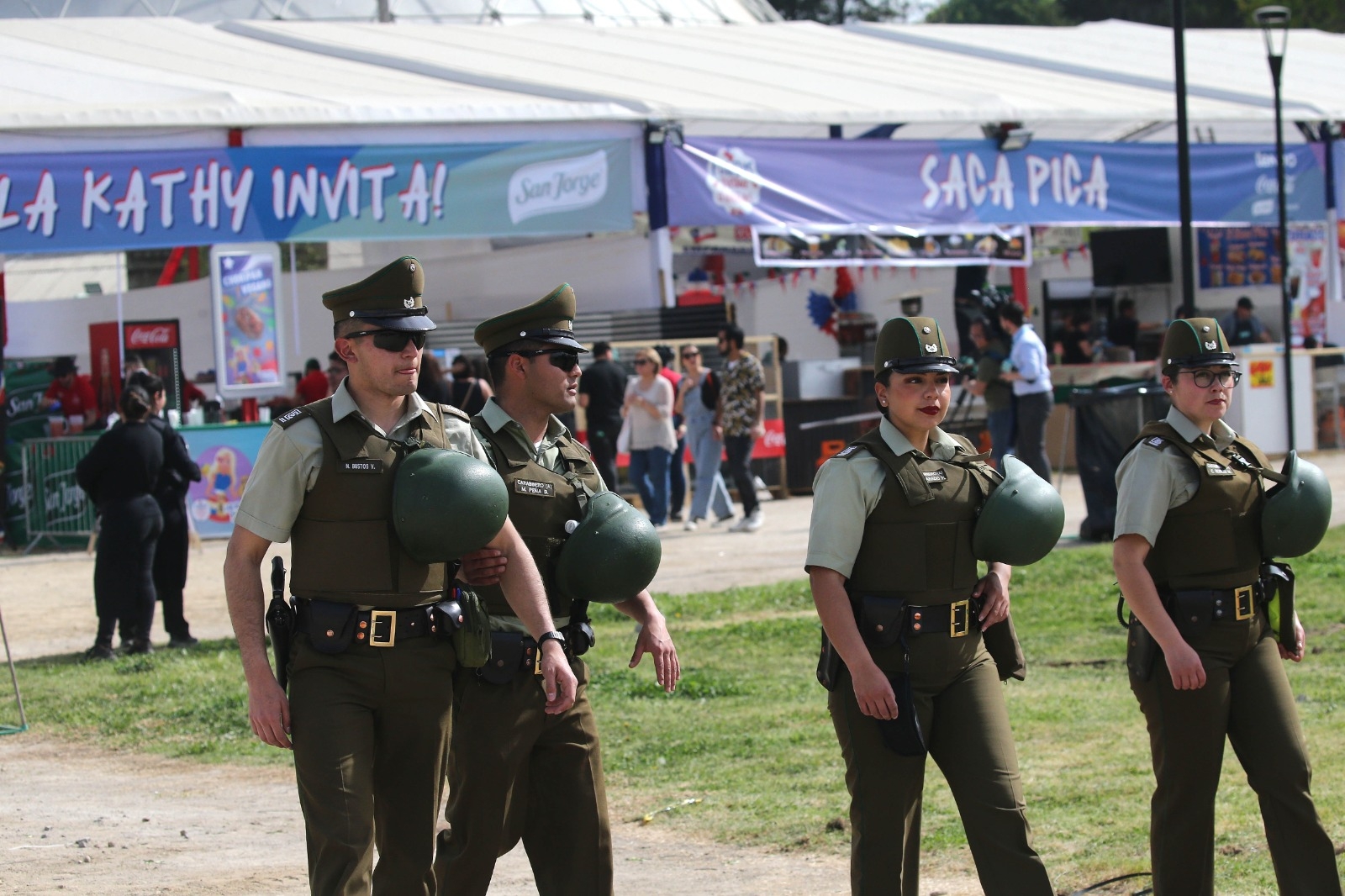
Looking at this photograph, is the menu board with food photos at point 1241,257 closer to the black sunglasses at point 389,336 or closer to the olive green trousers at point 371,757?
the black sunglasses at point 389,336

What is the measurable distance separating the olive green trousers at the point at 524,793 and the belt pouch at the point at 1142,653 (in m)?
1.64

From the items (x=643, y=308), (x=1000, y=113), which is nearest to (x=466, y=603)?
(x=643, y=308)

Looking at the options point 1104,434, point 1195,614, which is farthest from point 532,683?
point 1104,434

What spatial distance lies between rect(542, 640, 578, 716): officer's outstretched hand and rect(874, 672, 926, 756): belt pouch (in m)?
0.85

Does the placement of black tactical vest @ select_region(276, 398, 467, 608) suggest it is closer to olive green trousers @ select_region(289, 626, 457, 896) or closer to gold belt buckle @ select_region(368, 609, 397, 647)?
gold belt buckle @ select_region(368, 609, 397, 647)

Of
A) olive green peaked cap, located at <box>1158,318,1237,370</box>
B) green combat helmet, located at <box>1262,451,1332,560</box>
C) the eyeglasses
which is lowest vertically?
green combat helmet, located at <box>1262,451,1332,560</box>

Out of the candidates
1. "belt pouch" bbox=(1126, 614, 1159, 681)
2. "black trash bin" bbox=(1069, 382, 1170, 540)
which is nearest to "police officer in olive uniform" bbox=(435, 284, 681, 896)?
"belt pouch" bbox=(1126, 614, 1159, 681)

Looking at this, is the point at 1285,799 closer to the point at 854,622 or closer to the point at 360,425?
the point at 854,622

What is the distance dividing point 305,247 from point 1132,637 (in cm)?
2746

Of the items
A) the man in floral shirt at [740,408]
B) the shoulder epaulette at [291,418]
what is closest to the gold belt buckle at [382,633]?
the shoulder epaulette at [291,418]

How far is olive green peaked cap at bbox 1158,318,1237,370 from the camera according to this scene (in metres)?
4.91

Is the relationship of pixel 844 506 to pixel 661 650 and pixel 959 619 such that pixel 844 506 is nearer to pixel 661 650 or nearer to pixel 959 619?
pixel 959 619

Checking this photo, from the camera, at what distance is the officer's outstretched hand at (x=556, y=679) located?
4332mm

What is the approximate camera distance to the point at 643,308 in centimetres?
1853
